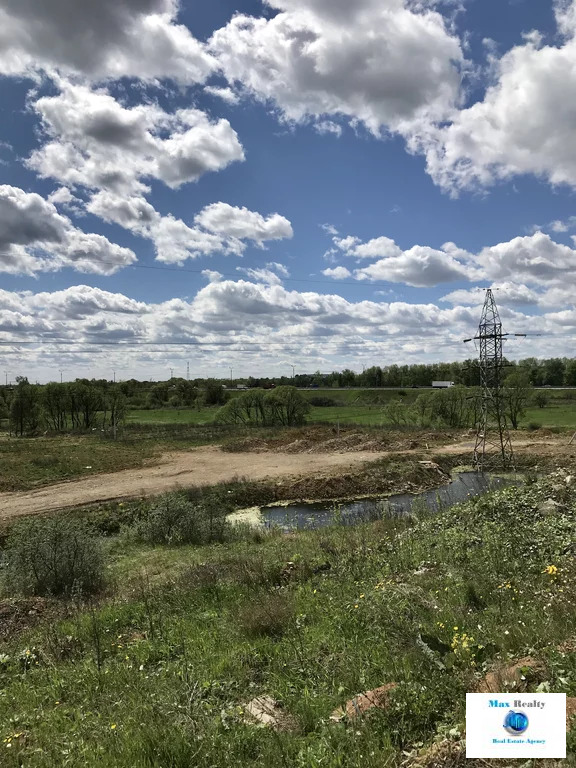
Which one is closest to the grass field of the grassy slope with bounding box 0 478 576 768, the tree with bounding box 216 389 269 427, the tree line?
the tree with bounding box 216 389 269 427

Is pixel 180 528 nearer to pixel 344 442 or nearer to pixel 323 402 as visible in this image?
pixel 344 442

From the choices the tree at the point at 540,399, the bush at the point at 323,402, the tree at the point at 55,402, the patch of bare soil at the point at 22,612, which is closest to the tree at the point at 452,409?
the tree at the point at 540,399

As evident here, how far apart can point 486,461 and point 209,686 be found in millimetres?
31444

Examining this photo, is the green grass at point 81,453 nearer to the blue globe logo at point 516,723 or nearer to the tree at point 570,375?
the blue globe logo at point 516,723

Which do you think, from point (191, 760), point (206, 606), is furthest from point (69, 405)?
point (191, 760)

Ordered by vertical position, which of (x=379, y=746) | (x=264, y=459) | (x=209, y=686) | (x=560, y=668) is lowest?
(x=264, y=459)

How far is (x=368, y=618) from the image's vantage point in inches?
248

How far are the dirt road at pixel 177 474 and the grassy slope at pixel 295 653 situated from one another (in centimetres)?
1638

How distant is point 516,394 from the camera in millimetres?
53344

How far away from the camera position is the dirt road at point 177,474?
24.5 meters

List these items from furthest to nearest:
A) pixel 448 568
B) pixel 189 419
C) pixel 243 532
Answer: pixel 189 419
pixel 243 532
pixel 448 568

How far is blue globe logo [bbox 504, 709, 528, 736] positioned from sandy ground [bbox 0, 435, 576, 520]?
2315cm

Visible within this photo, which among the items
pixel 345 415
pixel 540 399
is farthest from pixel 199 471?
pixel 540 399

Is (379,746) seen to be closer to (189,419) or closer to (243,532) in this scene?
(243,532)
